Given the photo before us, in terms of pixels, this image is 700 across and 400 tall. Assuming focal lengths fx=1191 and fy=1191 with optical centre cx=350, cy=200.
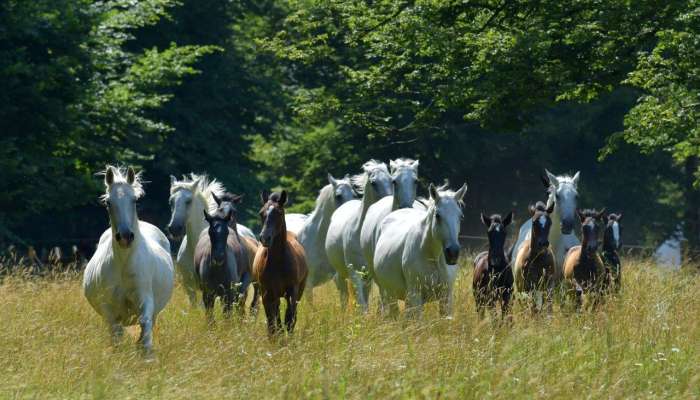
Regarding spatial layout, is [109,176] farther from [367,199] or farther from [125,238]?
[367,199]

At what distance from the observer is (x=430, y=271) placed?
13.1m

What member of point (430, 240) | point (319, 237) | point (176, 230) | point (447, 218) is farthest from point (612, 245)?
point (176, 230)

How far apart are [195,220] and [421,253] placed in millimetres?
3711

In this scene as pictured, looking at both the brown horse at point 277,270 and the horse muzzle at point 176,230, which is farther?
the horse muzzle at point 176,230

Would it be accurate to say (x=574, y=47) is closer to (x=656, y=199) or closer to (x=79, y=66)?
(x=79, y=66)

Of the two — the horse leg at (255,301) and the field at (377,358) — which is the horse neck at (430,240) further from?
the horse leg at (255,301)

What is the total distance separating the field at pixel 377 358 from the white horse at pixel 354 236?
8.85 feet

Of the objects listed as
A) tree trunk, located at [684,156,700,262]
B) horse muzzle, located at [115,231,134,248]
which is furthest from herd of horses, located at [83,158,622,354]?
tree trunk, located at [684,156,700,262]

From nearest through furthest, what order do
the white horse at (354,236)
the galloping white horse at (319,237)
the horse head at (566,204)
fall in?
the horse head at (566,204) < the white horse at (354,236) < the galloping white horse at (319,237)

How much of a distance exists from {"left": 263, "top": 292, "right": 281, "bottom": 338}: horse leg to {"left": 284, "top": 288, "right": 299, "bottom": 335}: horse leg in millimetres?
100

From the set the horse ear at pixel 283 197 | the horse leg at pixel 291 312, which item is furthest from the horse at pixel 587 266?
the horse ear at pixel 283 197

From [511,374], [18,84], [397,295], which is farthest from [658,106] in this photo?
[18,84]

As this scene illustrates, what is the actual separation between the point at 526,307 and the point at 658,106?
6527 mm

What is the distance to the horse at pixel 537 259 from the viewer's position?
13.5m
